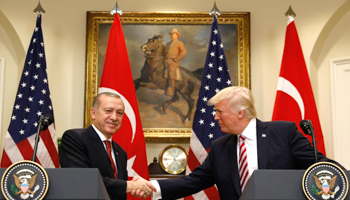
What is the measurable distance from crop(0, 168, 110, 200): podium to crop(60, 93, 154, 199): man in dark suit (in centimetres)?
108

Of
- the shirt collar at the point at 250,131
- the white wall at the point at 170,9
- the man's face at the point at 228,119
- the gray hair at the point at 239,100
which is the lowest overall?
the shirt collar at the point at 250,131

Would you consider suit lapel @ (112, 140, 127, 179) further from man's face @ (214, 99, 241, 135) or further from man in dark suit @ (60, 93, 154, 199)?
man's face @ (214, 99, 241, 135)

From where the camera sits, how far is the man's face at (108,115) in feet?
12.0

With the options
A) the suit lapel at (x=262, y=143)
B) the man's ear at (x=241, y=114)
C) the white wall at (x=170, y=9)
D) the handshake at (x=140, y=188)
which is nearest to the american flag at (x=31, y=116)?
the white wall at (x=170, y=9)

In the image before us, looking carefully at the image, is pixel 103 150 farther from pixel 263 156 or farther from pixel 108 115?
pixel 263 156

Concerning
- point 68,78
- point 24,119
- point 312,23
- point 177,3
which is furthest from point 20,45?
point 312,23

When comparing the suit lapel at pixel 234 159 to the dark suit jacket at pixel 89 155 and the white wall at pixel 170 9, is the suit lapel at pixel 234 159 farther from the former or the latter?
the white wall at pixel 170 9

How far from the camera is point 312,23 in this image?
5.83 meters

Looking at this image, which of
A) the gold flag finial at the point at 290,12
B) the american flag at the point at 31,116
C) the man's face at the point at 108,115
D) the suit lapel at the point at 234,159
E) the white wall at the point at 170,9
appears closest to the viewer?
the suit lapel at the point at 234,159

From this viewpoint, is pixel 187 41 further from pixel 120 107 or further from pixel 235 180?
pixel 235 180

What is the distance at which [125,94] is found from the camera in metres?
5.33

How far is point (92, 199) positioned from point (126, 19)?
423cm

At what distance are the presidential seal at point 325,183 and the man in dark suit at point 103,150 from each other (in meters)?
1.66

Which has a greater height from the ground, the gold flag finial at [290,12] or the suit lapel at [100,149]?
the gold flag finial at [290,12]
